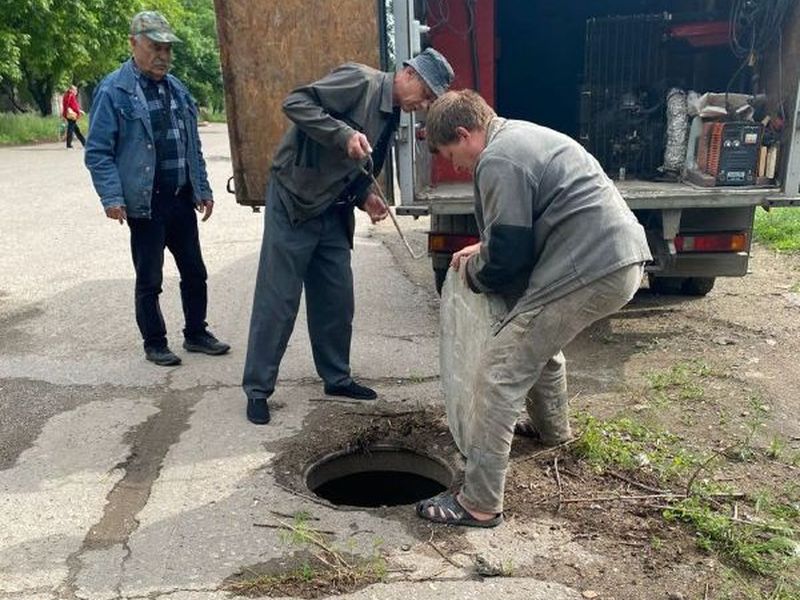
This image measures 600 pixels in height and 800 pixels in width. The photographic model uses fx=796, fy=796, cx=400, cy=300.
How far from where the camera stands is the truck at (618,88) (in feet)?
16.4

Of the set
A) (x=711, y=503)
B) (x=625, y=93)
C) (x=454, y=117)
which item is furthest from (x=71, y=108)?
(x=711, y=503)

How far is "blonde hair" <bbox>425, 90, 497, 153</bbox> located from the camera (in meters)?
3.09

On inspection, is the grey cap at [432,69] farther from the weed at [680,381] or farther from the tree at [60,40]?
the tree at [60,40]

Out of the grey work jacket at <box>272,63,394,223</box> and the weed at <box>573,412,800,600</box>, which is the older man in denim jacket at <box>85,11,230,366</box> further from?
the weed at <box>573,412,800,600</box>

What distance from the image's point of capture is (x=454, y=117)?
310 centimetres

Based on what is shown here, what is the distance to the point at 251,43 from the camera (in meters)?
5.02

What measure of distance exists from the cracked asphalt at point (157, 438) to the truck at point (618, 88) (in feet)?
3.91

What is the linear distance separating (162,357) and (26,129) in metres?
25.6

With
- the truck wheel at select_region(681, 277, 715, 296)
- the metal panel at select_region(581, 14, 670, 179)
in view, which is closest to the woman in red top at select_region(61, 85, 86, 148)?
the metal panel at select_region(581, 14, 670, 179)

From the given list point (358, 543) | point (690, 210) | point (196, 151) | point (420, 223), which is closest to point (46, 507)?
point (358, 543)

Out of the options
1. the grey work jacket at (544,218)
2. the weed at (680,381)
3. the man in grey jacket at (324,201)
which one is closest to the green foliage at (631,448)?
the weed at (680,381)

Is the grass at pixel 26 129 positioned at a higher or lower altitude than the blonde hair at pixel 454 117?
lower

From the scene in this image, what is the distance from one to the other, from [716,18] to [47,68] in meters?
25.0

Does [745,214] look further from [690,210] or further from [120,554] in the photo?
[120,554]
